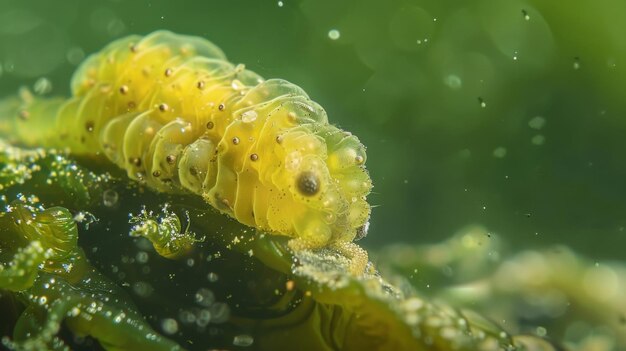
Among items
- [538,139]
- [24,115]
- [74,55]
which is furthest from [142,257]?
[74,55]

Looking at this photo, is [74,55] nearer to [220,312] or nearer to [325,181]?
[325,181]

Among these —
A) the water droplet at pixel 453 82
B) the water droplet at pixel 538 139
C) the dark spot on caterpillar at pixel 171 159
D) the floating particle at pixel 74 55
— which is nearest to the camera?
the dark spot on caterpillar at pixel 171 159

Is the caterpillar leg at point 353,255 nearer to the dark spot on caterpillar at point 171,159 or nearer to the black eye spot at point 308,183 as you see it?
the black eye spot at point 308,183

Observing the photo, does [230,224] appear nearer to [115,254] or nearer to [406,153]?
[115,254]

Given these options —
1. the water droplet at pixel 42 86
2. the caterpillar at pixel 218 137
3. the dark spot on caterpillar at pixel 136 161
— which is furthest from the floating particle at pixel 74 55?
the dark spot on caterpillar at pixel 136 161

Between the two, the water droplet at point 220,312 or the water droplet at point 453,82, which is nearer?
the water droplet at point 220,312

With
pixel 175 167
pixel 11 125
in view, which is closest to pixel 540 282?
pixel 175 167
